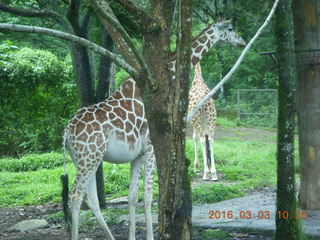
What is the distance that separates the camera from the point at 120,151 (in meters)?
6.27

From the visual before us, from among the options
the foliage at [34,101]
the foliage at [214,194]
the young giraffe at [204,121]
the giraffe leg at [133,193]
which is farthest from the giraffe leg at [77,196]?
the foliage at [34,101]

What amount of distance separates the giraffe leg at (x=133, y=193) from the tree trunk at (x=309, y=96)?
6.86ft

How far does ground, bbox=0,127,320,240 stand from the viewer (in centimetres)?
607

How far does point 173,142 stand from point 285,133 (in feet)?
5.58

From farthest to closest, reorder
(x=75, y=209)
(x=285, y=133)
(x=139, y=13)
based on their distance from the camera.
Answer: (x=75, y=209), (x=285, y=133), (x=139, y=13)

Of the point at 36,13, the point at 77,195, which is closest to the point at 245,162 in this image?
the point at 36,13

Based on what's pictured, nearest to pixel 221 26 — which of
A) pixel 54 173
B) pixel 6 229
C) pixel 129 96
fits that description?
pixel 129 96

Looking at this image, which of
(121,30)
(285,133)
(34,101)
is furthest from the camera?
(34,101)

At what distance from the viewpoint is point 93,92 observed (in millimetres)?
7957

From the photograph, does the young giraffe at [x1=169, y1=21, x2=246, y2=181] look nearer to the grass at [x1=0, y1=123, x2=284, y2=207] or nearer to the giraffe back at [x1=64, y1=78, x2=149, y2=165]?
the grass at [x1=0, y1=123, x2=284, y2=207]

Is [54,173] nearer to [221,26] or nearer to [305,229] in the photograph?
[221,26]

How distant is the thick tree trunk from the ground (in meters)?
0.79

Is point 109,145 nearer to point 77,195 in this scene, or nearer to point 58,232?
point 77,195
